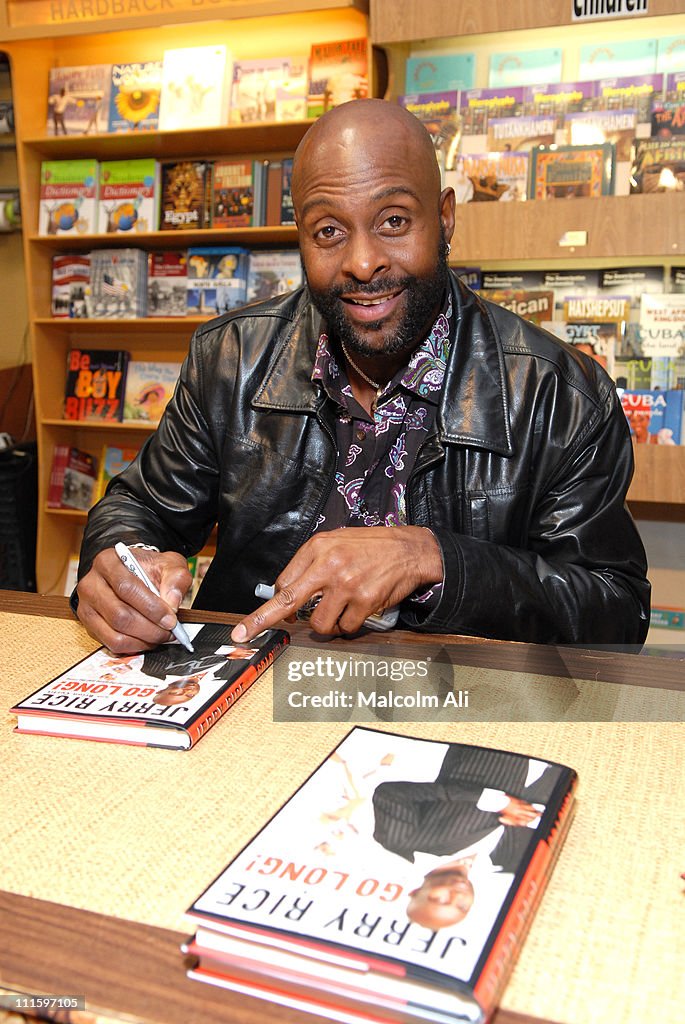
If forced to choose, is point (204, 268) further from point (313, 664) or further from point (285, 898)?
point (285, 898)

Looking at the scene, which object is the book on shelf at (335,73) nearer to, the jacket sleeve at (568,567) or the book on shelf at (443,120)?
the book on shelf at (443,120)

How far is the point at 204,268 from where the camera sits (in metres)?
3.39

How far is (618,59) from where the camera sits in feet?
8.59

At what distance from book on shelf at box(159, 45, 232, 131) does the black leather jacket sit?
6.00 ft

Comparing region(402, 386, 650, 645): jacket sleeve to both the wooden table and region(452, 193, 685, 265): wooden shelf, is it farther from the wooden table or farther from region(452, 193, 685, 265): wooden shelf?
region(452, 193, 685, 265): wooden shelf

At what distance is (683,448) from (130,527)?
1772 millimetres

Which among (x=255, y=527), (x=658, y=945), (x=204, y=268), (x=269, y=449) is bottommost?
(x=658, y=945)

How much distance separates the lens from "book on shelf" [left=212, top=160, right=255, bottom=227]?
3.26m

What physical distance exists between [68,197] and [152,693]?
3.00m

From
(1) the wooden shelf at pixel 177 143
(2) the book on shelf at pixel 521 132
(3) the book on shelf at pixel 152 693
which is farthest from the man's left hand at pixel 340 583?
(1) the wooden shelf at pixel 177 143

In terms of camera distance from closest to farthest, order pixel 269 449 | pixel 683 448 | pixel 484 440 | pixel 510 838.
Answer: pixel 510 838 < pixel 484 440 < pixel 269 449 < pixel 683 448

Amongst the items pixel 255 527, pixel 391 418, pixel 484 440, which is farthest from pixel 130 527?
pixel 484 440

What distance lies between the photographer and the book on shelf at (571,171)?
2570 millimetres

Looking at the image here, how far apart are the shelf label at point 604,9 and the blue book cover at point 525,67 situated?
16 centimetres
